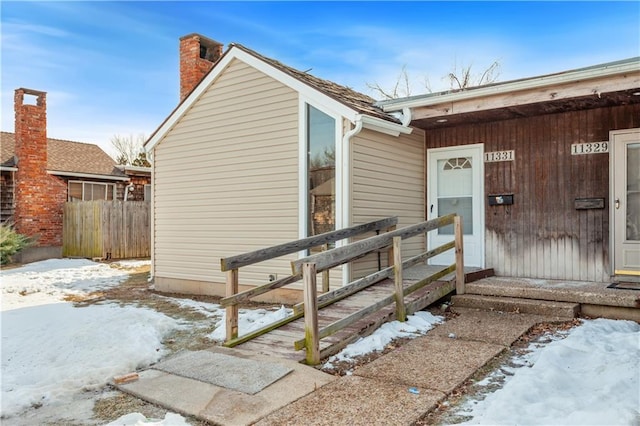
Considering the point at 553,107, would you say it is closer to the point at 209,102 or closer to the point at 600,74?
the point at 600,74

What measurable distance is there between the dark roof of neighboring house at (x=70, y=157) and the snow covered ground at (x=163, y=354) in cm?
1007

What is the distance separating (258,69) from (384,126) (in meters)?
2.39

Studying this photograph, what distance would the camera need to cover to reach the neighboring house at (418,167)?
20.4ft

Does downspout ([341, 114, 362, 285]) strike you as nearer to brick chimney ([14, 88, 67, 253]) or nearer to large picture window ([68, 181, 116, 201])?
brick chimney ([14, 88, 67, 253])

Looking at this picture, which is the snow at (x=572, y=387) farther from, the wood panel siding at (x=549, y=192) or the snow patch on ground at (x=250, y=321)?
the snow patch on ground at (x=250, y=321)

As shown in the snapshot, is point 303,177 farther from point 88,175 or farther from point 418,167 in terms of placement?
point 88,175

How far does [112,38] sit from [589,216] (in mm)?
11077

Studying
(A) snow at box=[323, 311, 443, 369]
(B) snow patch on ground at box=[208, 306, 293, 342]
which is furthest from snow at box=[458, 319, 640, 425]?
Answer: (B) snow patch on ground at box=[208, 306, 293, 342]

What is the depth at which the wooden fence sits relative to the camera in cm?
1460

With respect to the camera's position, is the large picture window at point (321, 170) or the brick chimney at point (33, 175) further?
the brick chimney at point (33, 175)

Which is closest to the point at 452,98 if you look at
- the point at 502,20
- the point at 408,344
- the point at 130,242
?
the point at 408,344

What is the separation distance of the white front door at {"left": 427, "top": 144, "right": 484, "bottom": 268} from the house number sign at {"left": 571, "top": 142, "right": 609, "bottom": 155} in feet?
4.33

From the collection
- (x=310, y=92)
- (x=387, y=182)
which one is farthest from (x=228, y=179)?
(x=387, y=182)

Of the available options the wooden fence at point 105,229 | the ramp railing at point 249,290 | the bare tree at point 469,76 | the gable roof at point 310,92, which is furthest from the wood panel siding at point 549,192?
the bare tree at point 469,76
